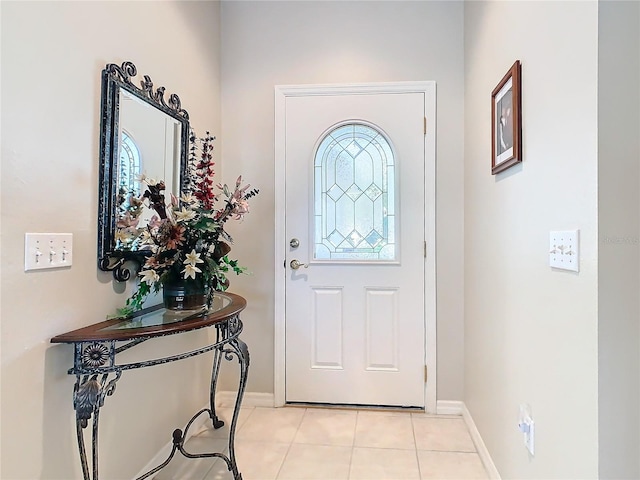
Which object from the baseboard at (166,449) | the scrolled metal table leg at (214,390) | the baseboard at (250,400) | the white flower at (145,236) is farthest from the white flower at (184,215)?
the baseboard at (250,400)

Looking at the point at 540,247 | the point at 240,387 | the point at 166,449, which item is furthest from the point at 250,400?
the point at 540,247

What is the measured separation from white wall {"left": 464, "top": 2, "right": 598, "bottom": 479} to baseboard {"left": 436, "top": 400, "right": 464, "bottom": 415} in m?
0.36

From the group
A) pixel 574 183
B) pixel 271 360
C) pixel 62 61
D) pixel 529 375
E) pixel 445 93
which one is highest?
pixel 445 93

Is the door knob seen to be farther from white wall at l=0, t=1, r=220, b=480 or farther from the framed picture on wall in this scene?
the framed picture on wall

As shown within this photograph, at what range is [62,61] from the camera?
51.1 inches

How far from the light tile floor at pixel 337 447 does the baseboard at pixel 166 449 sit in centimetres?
4

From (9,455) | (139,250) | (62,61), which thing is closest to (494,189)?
(139,250)

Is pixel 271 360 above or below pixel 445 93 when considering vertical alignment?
below

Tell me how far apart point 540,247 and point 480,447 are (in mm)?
1246

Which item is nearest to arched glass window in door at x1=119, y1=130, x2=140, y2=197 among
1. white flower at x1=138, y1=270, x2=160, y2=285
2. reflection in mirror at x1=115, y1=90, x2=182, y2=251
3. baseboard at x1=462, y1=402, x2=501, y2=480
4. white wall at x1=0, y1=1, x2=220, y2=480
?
reflection in mirror at x1=115, y1=90, x2=182, y2=251

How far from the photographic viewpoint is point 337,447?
2.08 m

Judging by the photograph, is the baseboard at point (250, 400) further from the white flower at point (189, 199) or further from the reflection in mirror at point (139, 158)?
the white flower at point (189, 199)

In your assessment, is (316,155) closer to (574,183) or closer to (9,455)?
(574,183)

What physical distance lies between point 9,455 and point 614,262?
1.70 meters
